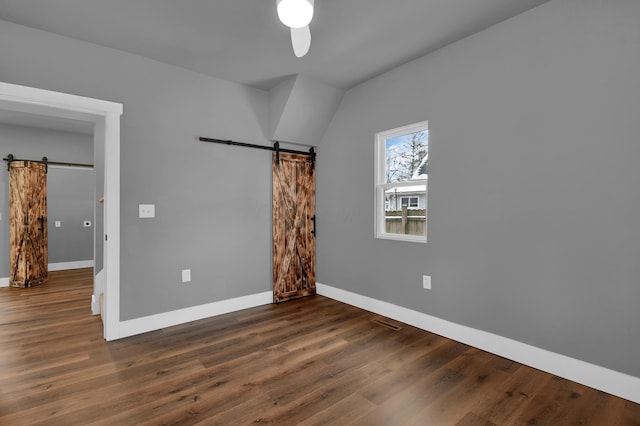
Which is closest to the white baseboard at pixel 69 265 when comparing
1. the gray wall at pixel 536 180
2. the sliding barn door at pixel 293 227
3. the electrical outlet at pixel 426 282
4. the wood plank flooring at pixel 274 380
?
the wood plank flooring at pixel 274 380

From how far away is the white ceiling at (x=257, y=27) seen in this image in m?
2.32

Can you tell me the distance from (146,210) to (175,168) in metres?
0.53

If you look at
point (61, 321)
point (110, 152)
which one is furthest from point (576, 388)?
point (61, 321)

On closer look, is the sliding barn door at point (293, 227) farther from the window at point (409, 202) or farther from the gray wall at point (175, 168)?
the window at point (409, 202)

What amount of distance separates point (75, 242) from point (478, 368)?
7.41 meters

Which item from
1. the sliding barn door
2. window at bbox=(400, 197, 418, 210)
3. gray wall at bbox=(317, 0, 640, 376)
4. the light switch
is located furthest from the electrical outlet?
the light switch

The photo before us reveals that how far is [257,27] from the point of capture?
260 cm

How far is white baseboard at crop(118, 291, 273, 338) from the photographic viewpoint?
3080mm

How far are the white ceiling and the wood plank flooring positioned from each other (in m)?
2.74

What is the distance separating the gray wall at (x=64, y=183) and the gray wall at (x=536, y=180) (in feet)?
19.9

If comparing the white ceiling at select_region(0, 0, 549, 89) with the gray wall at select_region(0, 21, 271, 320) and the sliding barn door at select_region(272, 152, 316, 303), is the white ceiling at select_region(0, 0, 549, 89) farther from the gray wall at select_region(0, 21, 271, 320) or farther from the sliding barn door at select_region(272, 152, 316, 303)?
the sliding barn door at select_region(272, 152, 316, 303)

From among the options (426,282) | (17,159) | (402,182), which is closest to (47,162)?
(17,159)

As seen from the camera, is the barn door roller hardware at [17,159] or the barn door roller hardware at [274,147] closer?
the barn door roller hardware at [274,147]

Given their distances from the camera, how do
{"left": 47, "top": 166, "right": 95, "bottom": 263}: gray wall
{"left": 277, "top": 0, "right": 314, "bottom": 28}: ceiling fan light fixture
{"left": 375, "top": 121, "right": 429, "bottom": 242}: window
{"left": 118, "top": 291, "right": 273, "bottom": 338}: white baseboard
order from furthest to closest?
{"left": 47, "top": 166, "right": 95, "bottom": 263}: gray wall < {"left": 375, "top": 121, "right": 429, "bottom": 242}: window < {"left": 118, "top": 291, "right": 273, "bottom": 338}: white baseboard < {"left": 277, "top": 0, "right": 314, "bottom": 28}: ceiling fan light fixture
